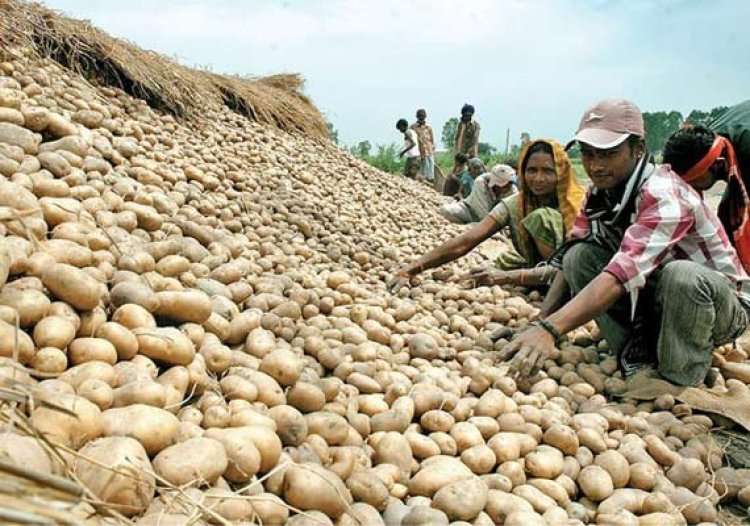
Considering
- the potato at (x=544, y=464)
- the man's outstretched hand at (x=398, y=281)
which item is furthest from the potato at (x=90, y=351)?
the man's outstretched hand at (x=398, y=281)

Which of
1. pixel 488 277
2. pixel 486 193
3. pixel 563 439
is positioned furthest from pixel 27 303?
pixel 486 193

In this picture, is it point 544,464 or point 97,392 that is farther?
point 544,464

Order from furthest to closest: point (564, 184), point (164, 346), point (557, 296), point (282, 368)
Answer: point (564, 184) → point (557, 296) → point (282, 368) → point (164, 346)

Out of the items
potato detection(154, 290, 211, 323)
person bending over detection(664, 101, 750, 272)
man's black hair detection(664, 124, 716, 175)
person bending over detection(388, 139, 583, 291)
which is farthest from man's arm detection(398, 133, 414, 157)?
potato detection(154, 290, 211, 323)

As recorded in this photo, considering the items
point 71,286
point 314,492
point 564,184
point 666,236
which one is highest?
point 564,184

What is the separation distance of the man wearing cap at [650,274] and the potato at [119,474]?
5.80 feet

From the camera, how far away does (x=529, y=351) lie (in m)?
2.86

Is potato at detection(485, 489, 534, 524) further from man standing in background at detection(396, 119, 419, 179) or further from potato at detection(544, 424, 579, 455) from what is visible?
man standing in background at detection(396, 119, 419, 179)

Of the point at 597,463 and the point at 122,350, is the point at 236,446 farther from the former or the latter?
the point at 597,463

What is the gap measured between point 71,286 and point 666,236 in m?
2.36

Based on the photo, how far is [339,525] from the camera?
174 cm

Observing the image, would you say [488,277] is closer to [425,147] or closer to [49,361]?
[49,361]

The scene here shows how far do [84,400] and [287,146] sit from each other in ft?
20.4

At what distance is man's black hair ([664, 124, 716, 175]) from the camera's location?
140 inches
